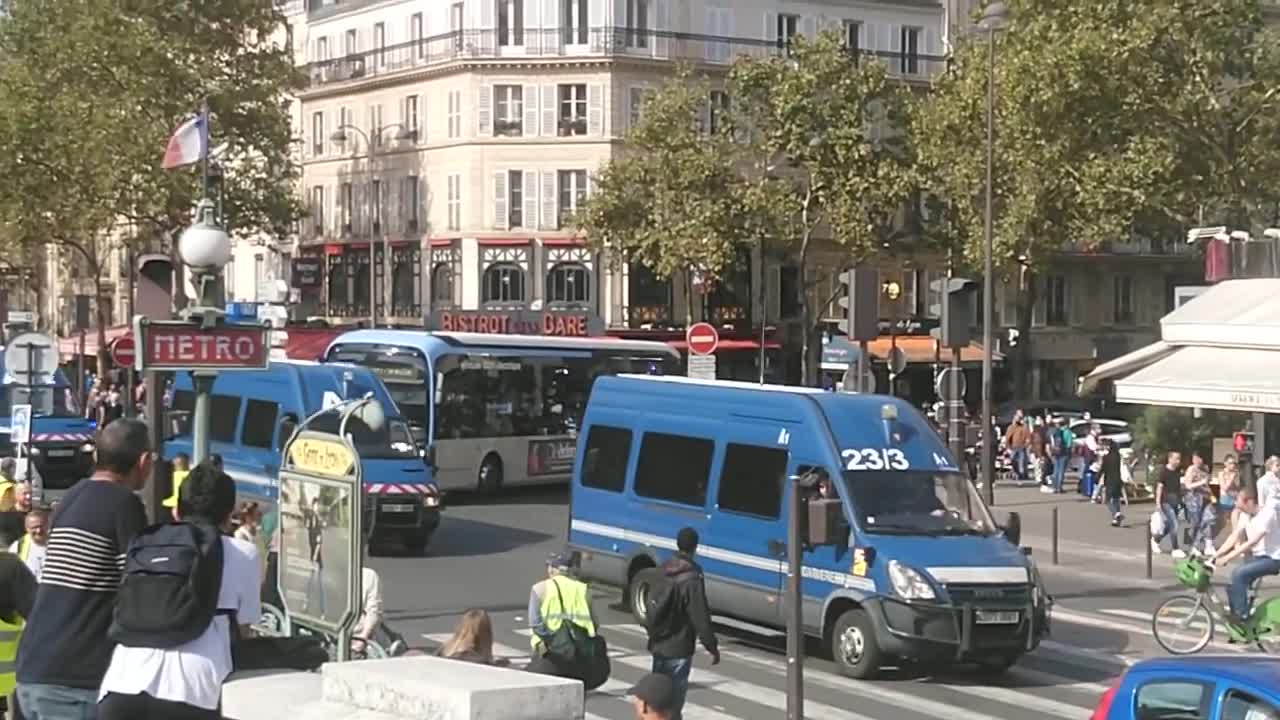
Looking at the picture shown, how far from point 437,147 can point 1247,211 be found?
86.3 ft


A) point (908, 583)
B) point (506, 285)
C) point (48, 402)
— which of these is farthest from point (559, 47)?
point (908, 583)

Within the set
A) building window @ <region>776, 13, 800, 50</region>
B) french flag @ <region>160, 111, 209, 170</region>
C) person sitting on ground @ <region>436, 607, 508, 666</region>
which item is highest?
building window @ <region>776, 13, 800, 50</region>

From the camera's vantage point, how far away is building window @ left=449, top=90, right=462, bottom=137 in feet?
204

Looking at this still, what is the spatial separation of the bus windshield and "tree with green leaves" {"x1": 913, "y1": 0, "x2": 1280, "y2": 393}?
21230 mm

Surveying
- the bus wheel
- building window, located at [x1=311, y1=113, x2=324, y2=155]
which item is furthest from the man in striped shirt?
building window, located at [x1=311, y1=113, x2=324, y2=155]

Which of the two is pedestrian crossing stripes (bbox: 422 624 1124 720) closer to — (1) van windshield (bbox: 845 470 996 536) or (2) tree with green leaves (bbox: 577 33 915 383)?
(1) van windshield (bbox: 845 470 996 536)

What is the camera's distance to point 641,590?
20234mm

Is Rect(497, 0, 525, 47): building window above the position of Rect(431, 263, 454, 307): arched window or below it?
above

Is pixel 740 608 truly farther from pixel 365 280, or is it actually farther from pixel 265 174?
pixel 365 280

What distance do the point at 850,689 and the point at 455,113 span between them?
4652 cm

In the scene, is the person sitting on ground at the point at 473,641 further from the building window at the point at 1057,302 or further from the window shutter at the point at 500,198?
the building window at the point at 1057,302

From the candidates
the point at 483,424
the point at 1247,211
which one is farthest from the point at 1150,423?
the point at 483,424

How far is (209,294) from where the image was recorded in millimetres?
14500

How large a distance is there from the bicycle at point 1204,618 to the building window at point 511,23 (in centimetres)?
4342
